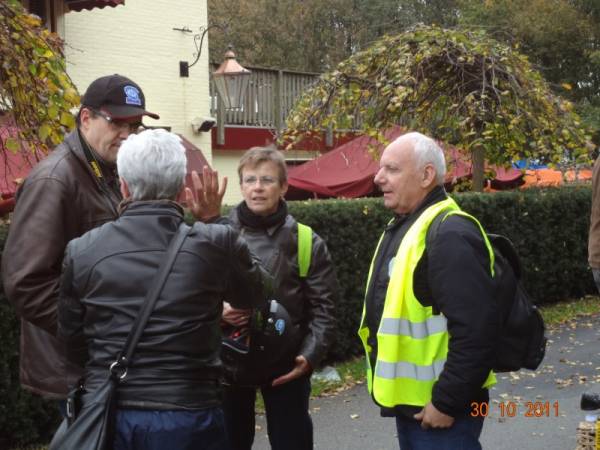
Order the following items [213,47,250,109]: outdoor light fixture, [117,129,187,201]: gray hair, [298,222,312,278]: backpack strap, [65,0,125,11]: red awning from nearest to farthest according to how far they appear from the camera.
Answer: [117,129,187,201]: gray hair, [298,222,312,278]: backpack strap, [65,0,125,11]: red awning, [213,47,250,109]: outdoor light fixture

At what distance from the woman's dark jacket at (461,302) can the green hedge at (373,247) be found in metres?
3.51

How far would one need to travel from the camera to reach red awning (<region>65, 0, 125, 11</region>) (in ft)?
41.9

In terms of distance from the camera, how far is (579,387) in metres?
7.93

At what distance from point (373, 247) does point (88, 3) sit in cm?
661

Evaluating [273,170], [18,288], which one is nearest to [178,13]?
[273,170]

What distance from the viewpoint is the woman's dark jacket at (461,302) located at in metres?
3.20

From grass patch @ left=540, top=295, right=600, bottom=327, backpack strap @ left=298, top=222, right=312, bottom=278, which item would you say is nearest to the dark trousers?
backpack strap @ left=298, top=222, right=312, bottom=278

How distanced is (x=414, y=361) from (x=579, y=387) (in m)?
5.12

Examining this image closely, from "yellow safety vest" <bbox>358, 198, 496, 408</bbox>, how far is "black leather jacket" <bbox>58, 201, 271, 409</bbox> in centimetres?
69

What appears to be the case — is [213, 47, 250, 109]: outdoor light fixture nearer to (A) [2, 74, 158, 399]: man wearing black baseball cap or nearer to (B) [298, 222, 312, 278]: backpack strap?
(B) [298, 222, 312, 278]: backpack strap

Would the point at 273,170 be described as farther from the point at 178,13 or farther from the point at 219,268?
the point at 178,13

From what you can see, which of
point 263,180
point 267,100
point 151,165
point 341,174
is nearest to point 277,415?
point 263,180

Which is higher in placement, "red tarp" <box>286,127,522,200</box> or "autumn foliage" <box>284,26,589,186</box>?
"autumn foliage" <box>284,26,589,186</box>
